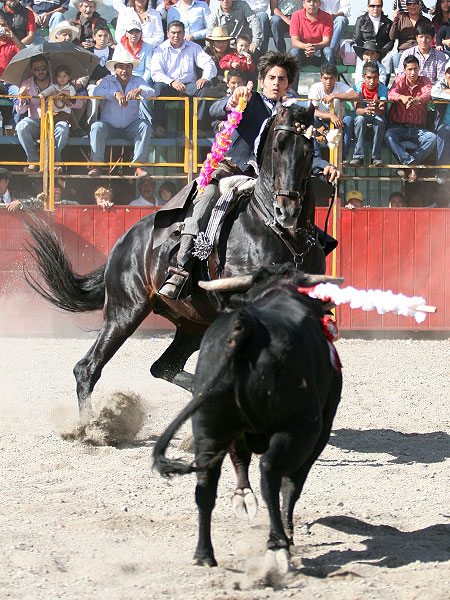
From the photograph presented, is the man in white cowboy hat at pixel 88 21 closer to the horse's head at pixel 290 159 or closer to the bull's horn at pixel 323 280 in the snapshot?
the horse's head at pixel 290 159

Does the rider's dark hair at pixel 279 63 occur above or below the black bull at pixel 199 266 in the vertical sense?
above

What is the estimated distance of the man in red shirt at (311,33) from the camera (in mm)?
13859

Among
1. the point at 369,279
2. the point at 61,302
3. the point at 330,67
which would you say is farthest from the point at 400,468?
the point at 330,67

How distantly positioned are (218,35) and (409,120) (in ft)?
10.2

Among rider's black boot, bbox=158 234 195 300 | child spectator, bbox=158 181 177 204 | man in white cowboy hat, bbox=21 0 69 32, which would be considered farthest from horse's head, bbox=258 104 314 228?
man in white cowboy hat, bbox=21 0 69 32

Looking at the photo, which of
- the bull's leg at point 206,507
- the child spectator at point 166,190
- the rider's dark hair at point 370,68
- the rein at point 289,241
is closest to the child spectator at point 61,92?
the child spectator at point 166,190

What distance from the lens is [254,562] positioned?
11.6 ft

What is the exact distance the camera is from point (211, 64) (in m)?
12.9

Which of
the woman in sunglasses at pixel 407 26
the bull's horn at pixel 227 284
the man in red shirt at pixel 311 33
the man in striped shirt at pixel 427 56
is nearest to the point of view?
the bull's horn at pixel 227 284

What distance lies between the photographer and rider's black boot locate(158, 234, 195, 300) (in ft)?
19.0

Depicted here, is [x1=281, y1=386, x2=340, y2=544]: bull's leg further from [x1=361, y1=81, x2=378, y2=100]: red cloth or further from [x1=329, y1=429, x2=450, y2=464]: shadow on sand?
[x1=361, y1=81, x2=378, y2=100]: red cloth

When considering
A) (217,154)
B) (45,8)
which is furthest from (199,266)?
(45,8)

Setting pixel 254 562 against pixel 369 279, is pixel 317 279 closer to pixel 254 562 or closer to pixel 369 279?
pixel 254 562

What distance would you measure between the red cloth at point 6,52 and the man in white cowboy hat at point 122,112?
165 centimetres
